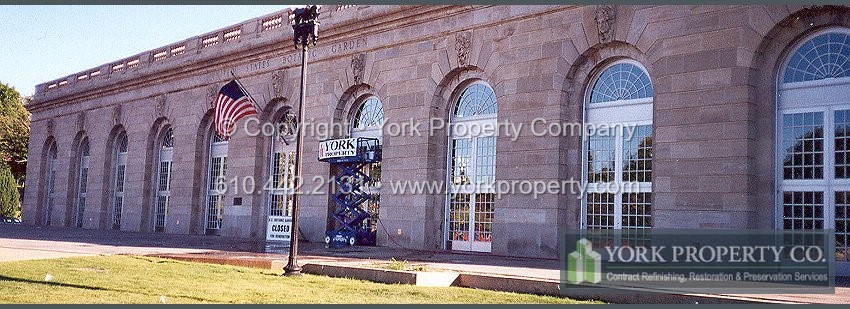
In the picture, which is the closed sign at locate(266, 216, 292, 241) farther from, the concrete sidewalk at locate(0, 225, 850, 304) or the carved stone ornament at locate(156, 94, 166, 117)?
the carved stone ornament at locate(156, 94, 166, 117)

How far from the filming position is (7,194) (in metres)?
58.1

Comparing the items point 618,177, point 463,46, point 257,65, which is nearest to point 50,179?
point 257,65

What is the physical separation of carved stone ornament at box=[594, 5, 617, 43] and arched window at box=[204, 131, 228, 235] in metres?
19.9

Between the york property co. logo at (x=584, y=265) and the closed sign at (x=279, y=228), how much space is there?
506 inches

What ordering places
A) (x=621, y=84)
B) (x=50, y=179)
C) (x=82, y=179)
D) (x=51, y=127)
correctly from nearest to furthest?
(x=621, y=84) → (x=82, y=179) → (x=51, y=127) → (x=50, y=179)

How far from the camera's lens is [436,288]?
45.6 feet

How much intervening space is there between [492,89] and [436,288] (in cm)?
1191

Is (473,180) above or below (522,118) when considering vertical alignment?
below

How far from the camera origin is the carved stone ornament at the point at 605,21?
2144 centimetres

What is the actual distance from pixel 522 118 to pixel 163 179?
2302 cm

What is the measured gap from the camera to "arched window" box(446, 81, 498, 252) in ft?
81.2

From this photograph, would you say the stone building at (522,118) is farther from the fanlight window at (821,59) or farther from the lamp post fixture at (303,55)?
the lamp post fixture at (303,55)

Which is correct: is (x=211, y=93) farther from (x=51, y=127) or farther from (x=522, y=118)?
(x=51, y=127)

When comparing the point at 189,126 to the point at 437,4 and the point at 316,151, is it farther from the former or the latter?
the point at 437,4
